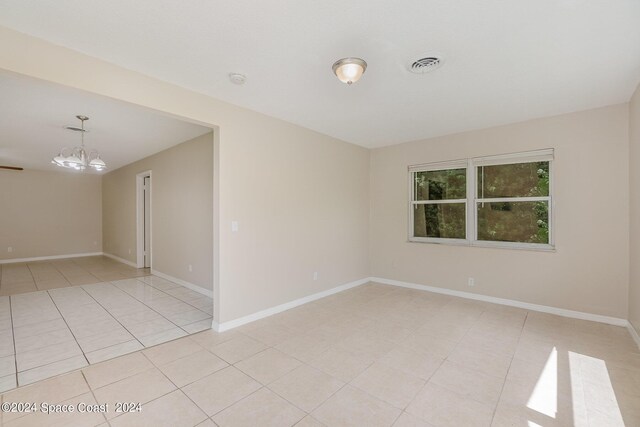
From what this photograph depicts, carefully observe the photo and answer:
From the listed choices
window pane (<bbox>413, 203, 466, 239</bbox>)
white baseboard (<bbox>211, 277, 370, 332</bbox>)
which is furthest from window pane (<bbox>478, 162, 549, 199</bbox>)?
white baseboard (<bbox>211, 277, 370, 332</bbox>)

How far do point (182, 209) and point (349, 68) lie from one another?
3891 mm

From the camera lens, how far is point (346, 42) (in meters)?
2.04

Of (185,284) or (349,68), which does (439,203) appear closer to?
(349,68)

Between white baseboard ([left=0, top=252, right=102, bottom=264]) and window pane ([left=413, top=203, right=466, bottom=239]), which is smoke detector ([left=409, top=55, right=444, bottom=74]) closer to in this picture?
window pane ([left=413, top=203, right=466, bottom=239])

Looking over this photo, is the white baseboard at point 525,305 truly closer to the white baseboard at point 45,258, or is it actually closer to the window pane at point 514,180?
the window pane at point 514,180

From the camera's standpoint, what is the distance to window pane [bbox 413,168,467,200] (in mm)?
4410

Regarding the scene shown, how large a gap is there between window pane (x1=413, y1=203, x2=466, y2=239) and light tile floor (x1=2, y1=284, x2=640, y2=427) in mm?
1546

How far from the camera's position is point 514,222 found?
3.94m

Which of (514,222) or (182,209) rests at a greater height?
(182,209)

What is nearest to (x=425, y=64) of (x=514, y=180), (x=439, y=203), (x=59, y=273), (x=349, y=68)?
(x=349, y=68)

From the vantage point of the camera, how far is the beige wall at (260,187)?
221 cm

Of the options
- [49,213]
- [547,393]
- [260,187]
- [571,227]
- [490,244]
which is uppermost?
[260,187]

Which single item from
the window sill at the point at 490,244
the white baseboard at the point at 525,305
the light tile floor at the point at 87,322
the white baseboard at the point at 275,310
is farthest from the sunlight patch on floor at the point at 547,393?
the light tile floor at the point at 87,322

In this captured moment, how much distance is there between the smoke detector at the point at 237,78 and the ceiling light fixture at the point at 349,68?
928 mm
